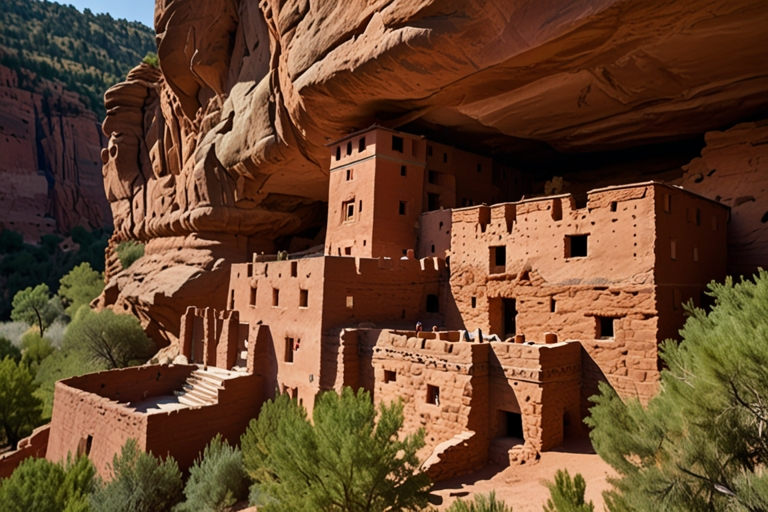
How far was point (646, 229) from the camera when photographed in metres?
13.9

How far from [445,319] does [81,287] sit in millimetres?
41110

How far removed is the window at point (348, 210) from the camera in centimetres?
2286

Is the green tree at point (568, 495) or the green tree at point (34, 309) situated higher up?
the green tree at point (34, 309)

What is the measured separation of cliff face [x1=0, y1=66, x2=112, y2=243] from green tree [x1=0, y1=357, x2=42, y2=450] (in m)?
52.4

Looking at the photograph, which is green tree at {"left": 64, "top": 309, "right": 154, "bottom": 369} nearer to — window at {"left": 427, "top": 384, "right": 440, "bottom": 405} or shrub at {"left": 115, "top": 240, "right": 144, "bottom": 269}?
shrub at {"left": 115, "top": 240, "right": 144, "bottom": 269}

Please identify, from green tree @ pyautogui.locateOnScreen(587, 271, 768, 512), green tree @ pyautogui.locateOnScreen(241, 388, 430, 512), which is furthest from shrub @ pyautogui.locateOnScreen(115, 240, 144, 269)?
green tree @ pyautogui.locateOnScreen(587, 271, 768, 512)

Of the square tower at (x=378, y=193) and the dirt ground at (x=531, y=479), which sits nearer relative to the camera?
the dirt ground at (x=531, y=479)

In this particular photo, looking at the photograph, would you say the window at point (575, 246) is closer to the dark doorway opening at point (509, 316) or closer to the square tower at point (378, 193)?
the dark doorway opening at point (509, 316)

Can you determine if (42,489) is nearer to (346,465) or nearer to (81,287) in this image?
(346,465)

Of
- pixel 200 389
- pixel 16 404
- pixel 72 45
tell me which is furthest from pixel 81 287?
pixel 72 45

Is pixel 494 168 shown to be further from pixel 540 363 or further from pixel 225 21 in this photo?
pixel 225 21

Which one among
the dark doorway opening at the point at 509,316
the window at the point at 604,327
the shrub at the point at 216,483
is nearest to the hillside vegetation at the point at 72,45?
the shrub at the point at 216,483

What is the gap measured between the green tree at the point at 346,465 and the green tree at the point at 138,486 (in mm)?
6449

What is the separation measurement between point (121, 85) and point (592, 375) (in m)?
44.4
